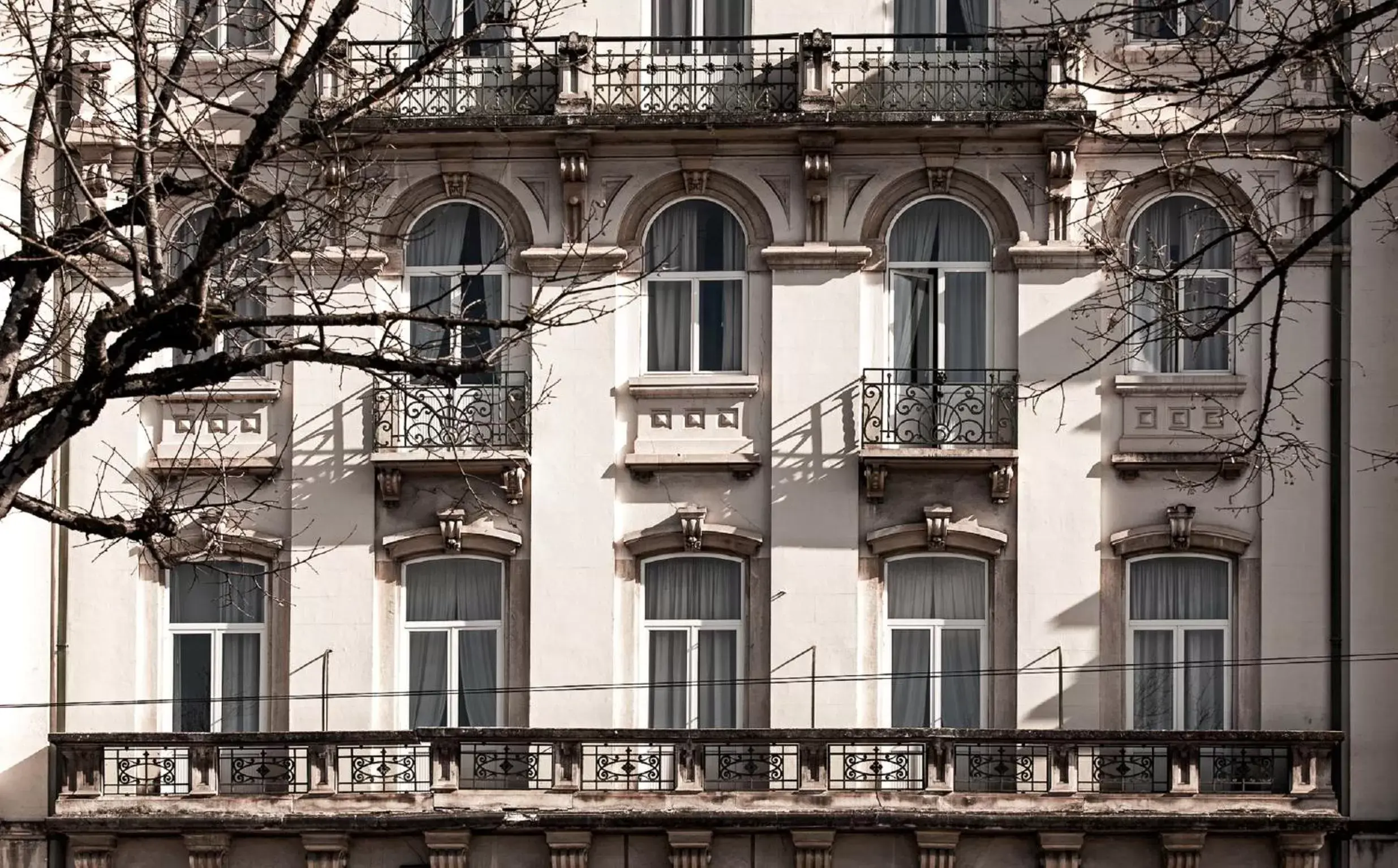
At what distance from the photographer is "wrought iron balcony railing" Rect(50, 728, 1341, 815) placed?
28.5 m

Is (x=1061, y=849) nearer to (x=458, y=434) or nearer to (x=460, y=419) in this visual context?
(x=458, y=434)

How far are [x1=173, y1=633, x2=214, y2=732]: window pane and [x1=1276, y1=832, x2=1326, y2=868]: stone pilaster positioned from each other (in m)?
11.9

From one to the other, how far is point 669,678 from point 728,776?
147 centimetres

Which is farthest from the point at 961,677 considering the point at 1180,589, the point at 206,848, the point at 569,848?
the point at 206,848

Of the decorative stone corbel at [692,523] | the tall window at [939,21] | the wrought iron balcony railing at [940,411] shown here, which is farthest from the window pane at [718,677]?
the tall window at [939,21]

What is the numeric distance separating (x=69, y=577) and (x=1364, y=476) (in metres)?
14.4

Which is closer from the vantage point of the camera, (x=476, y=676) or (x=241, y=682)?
(x=476, y=676)

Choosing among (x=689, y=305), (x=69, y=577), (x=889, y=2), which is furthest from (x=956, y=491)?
(x=69, y=577)

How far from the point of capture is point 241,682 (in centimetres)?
3005

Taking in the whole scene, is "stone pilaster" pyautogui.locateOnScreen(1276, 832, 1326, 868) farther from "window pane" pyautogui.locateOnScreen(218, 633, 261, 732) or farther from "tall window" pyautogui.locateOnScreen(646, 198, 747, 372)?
"window pane" pyautogui.locateOnScreen(218, 633, 261, 732)

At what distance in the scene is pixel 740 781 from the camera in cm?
2894

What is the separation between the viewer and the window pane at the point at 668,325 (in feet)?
97.8

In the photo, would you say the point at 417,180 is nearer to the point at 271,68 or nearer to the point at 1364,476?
the point at 1364,476

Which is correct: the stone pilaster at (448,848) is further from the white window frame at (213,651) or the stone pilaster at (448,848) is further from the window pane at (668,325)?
the window pane at (668,325)
